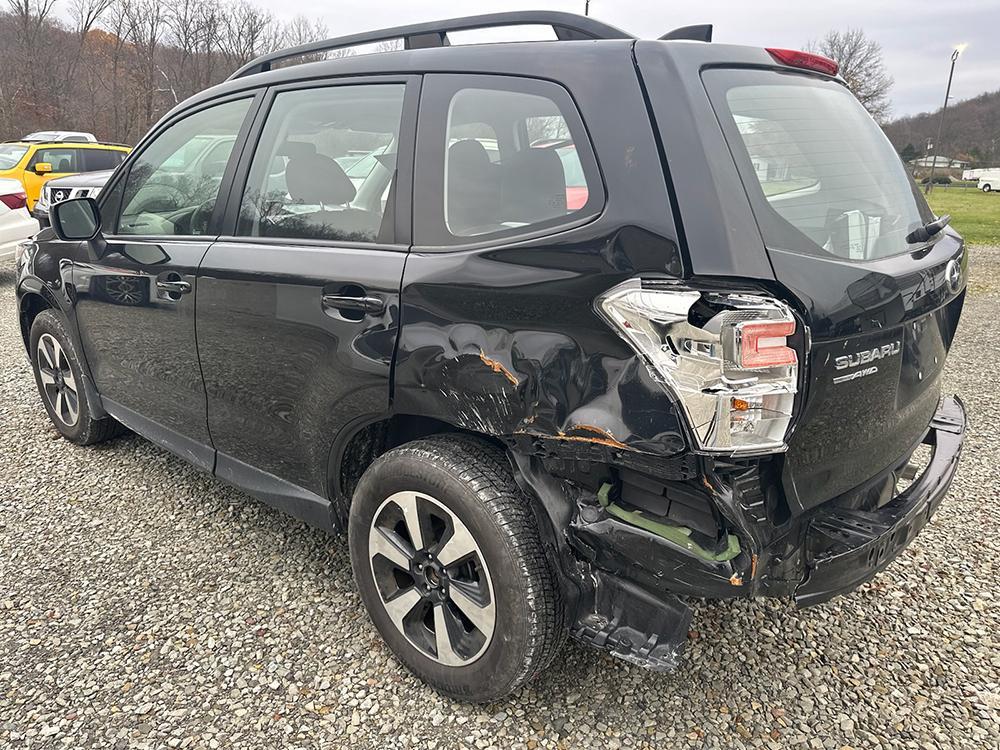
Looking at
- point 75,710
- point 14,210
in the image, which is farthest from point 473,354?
point 14,210

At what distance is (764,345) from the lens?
5.21 feet

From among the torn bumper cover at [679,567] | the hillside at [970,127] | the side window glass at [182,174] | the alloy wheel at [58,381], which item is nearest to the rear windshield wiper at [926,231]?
the torn bumper cover at [679,567]

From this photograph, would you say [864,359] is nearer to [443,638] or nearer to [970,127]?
[443,638]

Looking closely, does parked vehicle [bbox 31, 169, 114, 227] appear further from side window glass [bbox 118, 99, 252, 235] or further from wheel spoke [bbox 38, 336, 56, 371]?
side window glass [bbox 118, 99, 252, 235]

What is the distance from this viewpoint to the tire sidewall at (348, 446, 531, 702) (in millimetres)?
1958

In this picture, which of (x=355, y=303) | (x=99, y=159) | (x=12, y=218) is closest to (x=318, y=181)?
(x=355, y=303)

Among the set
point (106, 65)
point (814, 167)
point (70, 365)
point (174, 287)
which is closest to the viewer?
point (814, 167)

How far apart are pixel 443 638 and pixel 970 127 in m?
67.5

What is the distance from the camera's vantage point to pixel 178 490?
11.7 feet

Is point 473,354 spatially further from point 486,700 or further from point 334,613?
point 334,613

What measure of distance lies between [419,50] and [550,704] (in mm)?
2057

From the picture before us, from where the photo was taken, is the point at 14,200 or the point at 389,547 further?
the point at 14,200

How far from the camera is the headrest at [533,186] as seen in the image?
1.89m

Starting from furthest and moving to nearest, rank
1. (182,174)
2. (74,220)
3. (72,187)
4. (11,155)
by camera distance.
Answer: (11,155) < (72,187) < (74,220) < (182,174)
